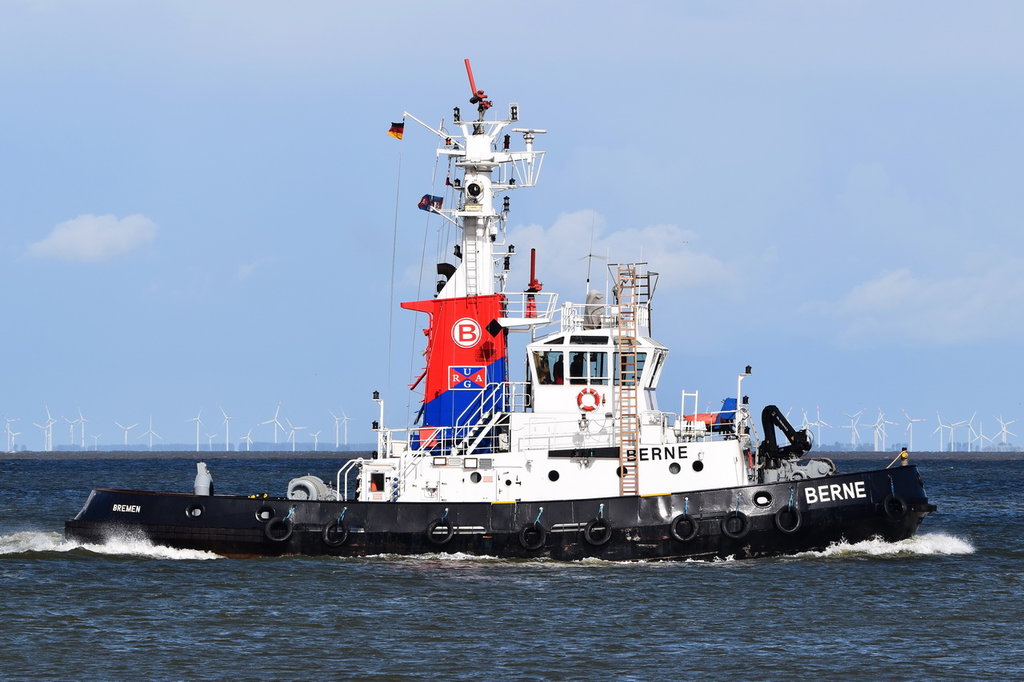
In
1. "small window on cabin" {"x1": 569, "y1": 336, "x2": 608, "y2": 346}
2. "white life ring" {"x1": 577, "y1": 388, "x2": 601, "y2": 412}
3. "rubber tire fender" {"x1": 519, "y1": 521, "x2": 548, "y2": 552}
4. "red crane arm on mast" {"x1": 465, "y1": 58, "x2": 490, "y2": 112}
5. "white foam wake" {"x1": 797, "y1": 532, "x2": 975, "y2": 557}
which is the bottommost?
"white foam wake" {"x1": 797, "y1": 532, "x2": 975, "y2": 557}

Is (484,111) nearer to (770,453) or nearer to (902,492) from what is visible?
(770,453)

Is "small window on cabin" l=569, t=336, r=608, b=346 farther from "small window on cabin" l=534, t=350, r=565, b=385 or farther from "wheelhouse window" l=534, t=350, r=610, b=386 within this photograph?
"small window on cabin" l=534, t=350, r=565, b=385

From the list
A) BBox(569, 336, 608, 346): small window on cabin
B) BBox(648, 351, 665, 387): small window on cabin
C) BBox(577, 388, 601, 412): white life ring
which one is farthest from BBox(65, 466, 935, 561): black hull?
BBox(569, 336, 608, 346): small window on cabin

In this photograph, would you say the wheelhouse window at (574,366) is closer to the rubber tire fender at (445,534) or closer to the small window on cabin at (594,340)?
the small window on cabin at (594,340)

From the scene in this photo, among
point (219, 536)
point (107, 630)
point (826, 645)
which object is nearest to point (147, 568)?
point (219, 536)

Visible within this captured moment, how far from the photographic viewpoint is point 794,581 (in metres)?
21.7

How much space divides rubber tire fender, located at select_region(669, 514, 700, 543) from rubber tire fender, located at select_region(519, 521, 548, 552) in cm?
217

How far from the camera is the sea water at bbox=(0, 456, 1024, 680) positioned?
16312mm

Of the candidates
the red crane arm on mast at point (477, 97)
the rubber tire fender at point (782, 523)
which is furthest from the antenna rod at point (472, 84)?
the rubber tire fender at point (782, 523)

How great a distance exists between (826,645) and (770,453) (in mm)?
7050

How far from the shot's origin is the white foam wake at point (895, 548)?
77.9 ft

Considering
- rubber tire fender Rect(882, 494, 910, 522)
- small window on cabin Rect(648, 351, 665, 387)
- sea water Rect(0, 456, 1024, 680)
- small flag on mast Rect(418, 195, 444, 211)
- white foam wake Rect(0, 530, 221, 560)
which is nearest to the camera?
sea water Rect(0, 456, 1024, 680)

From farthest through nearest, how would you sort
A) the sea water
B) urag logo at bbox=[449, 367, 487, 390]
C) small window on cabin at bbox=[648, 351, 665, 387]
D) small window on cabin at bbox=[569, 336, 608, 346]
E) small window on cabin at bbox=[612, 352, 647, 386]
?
urag logo at bbox=[449, 367, 487, 390] < small window on cabin at bbox=[648, 351, 665, 387] < small window on cabin at bbox=[569, 336, 608, 346] < small window on cabin at bbox=[612, 352, 647, 386] < the sea water

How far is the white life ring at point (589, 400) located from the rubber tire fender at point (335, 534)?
4.69m
